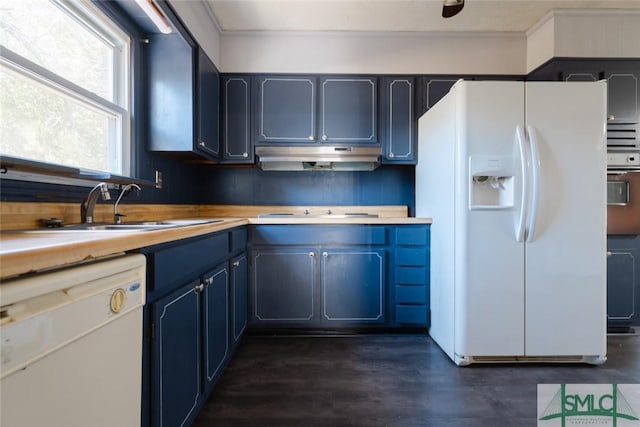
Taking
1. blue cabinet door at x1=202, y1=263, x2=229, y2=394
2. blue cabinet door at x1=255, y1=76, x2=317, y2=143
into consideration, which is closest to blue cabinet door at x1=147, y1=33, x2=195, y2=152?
blue cabinet door at x1=255, y1=76, x2=317, y2=143

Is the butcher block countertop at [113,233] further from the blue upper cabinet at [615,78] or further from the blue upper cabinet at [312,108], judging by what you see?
the blue upper cabinet at [615,78]

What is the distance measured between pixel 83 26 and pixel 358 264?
2.23 m

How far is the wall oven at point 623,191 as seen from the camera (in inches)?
→ 93.4

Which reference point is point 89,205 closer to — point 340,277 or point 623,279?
point 340,277

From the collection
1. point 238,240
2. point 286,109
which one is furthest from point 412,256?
point 286,109

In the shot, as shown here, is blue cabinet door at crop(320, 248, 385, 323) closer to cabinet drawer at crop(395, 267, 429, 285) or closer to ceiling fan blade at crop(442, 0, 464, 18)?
cabinet drawer at crop(395, 267, 429, 285)

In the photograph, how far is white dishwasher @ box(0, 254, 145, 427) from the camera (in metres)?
0.53

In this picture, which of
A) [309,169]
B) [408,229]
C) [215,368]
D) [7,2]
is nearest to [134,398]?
[215,368]

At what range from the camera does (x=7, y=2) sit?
48.6 inches

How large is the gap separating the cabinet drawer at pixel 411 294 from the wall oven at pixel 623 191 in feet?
5.07

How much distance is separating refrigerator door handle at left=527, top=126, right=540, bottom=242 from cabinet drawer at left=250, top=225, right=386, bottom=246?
95 cm

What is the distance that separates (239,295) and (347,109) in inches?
70.4

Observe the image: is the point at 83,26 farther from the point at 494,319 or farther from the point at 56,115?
the point at 494,319

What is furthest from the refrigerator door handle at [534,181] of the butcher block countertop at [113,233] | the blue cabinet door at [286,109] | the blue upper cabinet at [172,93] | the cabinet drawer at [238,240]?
the blue upper cabinet at [172,93]
